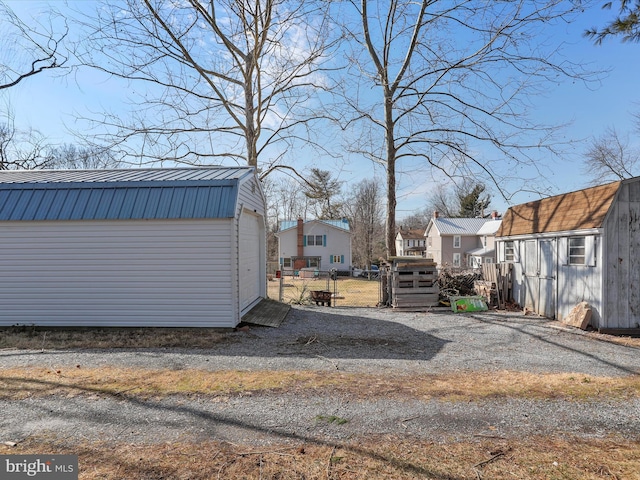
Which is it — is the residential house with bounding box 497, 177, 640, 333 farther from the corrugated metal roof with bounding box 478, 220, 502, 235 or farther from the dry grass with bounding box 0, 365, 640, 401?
the corrugated metal roof with bounding box 478, 220, 502, 235

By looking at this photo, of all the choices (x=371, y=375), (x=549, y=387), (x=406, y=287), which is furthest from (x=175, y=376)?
(x=406, y=287)

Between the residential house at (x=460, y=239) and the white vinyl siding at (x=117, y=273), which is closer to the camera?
the white vinyl siding at (x=117, y=273)

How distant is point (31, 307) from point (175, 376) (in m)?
5.58

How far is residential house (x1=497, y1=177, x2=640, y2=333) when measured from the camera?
8.20 meters

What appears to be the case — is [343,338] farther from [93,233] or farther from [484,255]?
[484,255]

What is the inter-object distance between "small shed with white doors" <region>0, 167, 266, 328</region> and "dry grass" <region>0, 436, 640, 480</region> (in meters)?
4.79

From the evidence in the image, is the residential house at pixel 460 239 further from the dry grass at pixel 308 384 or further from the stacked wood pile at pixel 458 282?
the dry grass at pixel 308 384

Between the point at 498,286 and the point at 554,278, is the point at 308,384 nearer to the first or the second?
the point at 554,278

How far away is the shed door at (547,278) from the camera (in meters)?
9.85

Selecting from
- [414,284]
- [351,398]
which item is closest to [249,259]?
[414,284]

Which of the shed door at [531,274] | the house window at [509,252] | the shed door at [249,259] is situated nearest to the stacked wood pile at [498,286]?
the house window at [509,252]

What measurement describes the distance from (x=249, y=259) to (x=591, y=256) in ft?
28.8

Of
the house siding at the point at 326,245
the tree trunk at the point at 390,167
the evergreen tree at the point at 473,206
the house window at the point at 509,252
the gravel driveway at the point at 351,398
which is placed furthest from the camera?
the evergreen tree at the point at 473,206

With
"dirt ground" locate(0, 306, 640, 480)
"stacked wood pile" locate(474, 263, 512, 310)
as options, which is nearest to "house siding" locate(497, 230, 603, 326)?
"stacked wood pile" locate(474, 263, 512, 310)
